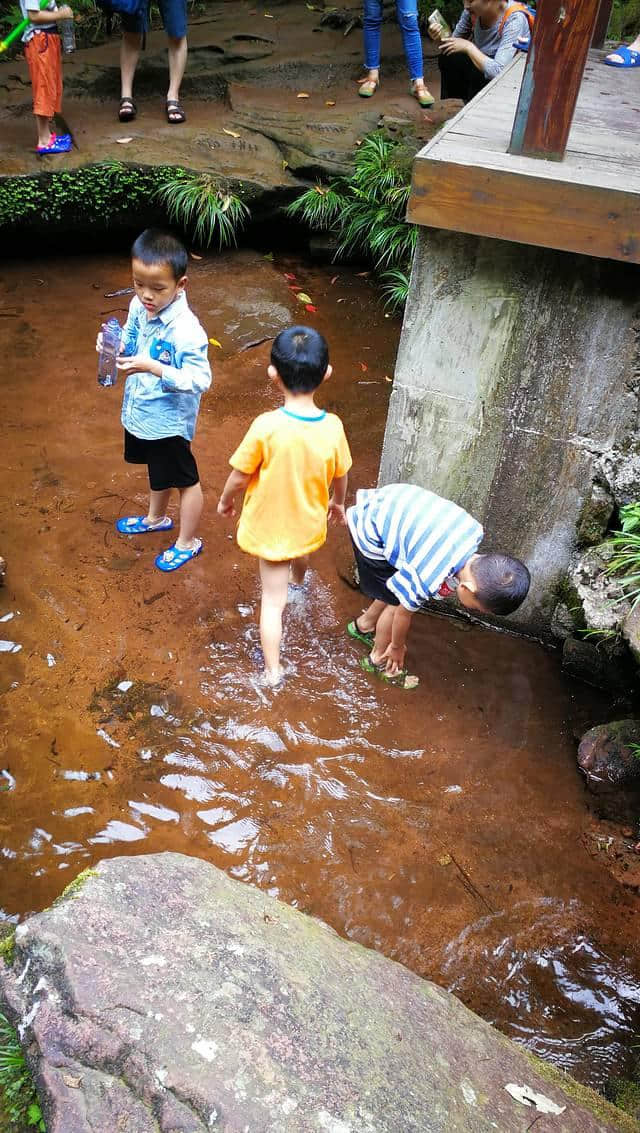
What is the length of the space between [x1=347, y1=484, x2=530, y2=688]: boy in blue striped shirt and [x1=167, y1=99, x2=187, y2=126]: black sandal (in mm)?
5032

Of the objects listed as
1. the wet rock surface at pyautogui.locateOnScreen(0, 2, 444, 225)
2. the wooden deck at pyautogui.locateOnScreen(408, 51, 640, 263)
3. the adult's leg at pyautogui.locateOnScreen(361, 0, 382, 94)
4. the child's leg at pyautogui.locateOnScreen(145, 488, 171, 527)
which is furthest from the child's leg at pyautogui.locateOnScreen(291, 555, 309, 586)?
the adult's leg at pyautogui.locateOnScreen(361, 0, 382, 94)

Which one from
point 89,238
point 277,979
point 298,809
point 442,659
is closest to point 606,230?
point 442,659

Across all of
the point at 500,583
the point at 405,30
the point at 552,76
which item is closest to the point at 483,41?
the point at 405,30

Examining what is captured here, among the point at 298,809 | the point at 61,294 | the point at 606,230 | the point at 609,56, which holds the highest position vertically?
the point at 609,56

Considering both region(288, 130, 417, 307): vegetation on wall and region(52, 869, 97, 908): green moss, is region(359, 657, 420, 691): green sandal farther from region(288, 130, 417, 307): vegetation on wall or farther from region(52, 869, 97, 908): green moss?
region(288, 130, 417, 307): vegetation on wall

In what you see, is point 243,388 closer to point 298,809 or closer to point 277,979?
point 298,809

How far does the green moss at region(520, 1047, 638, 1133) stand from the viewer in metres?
2.07

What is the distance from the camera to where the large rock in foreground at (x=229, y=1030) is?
66.9 inches

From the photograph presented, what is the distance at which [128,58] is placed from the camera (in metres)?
6.82

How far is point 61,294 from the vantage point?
20.3 feet

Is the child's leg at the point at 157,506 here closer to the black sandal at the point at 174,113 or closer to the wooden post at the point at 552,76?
the wooden post at the point at 552,76

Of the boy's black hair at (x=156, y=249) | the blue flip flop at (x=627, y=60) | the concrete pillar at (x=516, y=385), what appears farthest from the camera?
the blue flip flop at (x=627, y=60)

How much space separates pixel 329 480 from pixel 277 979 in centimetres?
182

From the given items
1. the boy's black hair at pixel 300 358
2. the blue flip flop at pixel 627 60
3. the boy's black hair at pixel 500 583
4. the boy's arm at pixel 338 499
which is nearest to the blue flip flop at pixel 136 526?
the boy's arm at pixel 338 499
